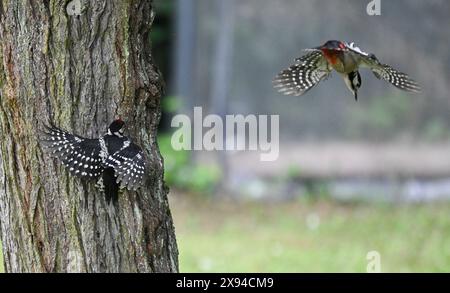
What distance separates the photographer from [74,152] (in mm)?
4008

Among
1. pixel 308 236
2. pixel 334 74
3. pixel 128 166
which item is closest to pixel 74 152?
pixel 128 166

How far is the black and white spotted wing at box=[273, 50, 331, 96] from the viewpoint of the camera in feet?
15.6

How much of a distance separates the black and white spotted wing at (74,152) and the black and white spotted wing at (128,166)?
0.07m

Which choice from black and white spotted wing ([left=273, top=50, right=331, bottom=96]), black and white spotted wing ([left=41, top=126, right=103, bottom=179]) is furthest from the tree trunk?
black and white spotted wing ([left=273, top=50, right=331, bottom=96])

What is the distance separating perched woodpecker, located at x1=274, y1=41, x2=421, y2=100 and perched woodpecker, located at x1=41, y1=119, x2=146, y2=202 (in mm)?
1085

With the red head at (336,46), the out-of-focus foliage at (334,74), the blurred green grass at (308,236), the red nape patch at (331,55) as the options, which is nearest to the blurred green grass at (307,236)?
the blurred green grass at (308,236)

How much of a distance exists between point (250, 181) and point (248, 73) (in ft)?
4.09

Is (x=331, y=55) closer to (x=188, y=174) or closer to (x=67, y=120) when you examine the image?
(x=67, y=120)

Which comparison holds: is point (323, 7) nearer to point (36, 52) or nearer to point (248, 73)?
point (248, 73)

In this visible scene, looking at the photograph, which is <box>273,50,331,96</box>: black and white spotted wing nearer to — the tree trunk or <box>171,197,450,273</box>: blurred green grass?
the tree trunk

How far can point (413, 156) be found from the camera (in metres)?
9.82

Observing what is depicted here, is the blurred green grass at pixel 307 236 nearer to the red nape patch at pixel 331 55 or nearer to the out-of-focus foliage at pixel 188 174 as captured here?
the out-of-focus foliage at pixel 188 174
